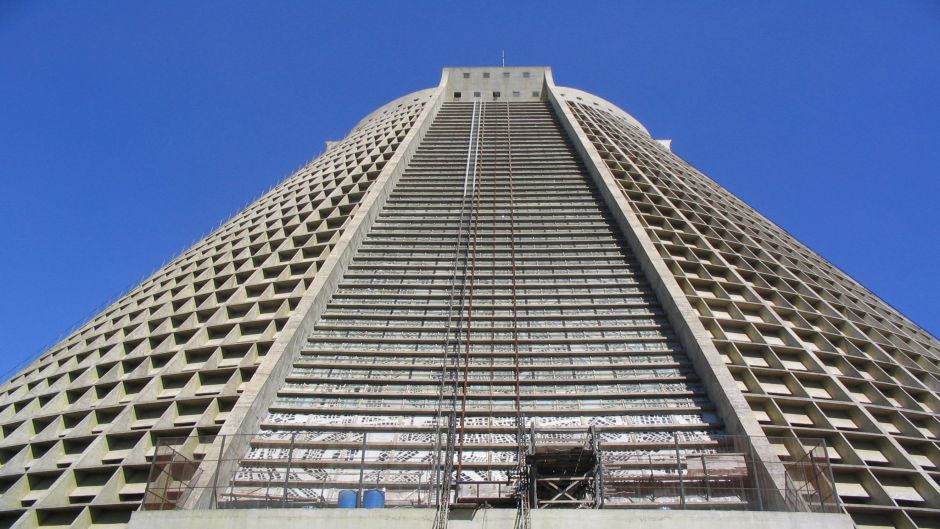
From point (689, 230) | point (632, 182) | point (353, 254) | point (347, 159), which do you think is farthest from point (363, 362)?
point (347, 159)

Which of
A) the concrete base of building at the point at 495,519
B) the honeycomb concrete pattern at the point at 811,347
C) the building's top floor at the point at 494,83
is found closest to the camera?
the concrete base of building at the point at 495,519

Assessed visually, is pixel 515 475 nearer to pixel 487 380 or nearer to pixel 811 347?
pixel 487 380

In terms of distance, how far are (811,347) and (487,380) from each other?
25.3 ft

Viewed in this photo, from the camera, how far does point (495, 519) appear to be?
8562 mm

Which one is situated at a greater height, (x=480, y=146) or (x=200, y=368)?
(x=480, y=146)

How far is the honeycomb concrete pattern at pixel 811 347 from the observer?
1086 cm

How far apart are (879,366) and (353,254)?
530 inches

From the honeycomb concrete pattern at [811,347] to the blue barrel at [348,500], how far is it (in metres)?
7.20

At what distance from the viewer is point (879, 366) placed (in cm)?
1411

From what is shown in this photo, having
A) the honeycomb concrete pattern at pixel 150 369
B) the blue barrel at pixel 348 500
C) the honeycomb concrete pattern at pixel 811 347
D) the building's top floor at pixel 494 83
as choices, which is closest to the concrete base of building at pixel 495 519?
the blue barrel at pixel 348 500

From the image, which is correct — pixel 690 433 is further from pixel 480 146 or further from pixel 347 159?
pixel 347 159

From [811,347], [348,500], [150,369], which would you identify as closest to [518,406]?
[348,500]

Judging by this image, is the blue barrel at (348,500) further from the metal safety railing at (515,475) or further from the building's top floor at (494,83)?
the building's top floor at (494,83)

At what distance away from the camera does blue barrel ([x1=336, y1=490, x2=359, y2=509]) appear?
9.09 metres
